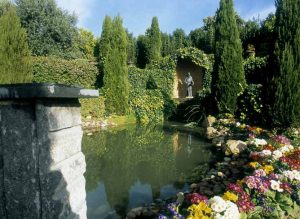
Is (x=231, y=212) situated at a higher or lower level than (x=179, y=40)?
lower

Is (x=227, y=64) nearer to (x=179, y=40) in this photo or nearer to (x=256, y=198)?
(x=256, y=198)

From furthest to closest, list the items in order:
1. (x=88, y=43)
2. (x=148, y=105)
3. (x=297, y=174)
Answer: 1. (x=88, y=43)
2. (x=148, y=105)
3. (x=297, y=174)

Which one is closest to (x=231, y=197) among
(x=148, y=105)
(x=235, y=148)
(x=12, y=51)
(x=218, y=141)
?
(x=235, y=148)

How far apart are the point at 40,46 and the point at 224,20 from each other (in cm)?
1286

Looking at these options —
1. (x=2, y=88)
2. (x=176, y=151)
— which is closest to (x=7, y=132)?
(x=2, y=88)

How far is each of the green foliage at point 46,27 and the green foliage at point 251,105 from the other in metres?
13.6

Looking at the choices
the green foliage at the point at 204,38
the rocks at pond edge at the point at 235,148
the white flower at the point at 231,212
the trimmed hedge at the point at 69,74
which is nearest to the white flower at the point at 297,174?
the white flower at the point at 231,212

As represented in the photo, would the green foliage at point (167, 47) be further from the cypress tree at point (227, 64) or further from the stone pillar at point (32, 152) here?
the stone pillar at point (32, 152)

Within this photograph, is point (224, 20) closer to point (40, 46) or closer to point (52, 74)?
point (52, 74)

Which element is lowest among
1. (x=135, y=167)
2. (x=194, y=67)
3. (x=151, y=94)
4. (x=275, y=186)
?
(x=135, y=167)

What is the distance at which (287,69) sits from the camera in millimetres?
7914

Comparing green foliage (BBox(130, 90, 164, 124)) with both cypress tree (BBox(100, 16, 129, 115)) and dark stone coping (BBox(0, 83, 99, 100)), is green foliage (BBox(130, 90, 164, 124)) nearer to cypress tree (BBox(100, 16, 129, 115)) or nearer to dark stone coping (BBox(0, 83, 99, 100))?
cypress tree (BBox(100, 16, 129, 115))

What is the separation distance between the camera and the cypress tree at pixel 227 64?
447 inches

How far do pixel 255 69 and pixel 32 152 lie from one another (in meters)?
14.4
